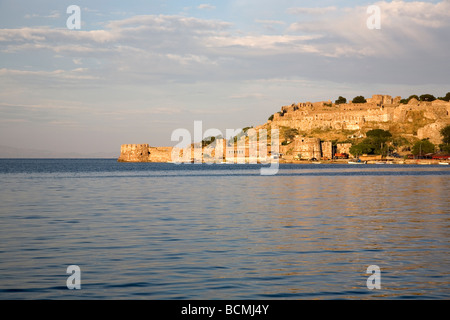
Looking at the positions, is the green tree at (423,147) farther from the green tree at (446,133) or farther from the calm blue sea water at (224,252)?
the calm blue sea water at (224,252)

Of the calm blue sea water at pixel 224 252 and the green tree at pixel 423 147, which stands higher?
the green tree at pixel 423 147

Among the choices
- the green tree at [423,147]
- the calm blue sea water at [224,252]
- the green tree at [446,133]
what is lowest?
the calm blue sea water at [224,252]

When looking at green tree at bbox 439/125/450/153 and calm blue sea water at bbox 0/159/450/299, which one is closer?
calm blue sea water at bbox 0/159/450/299

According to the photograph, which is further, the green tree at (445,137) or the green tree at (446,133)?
the green tree at (446,133)

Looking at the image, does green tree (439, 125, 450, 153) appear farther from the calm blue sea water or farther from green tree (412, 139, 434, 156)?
the calm blue sea water

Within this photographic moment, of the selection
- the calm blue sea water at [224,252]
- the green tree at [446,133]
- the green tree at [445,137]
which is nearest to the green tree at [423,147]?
the green tree at [445,137]

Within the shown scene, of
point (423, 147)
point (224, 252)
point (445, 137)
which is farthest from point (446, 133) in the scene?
point (224, 252)

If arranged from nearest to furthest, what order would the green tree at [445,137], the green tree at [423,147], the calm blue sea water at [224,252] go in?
the calm blue sea water at [224,252] → the green tree at [423,147] → the green tree at [445,137]

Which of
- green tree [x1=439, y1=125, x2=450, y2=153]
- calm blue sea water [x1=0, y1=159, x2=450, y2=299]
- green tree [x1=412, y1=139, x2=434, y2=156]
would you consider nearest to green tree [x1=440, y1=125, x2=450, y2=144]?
green tree [x1=439, y1=125, x2=450, y2=153]

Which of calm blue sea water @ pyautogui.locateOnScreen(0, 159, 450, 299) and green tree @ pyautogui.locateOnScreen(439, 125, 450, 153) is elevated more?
green tree @ pyautogui.locateOnScreen(439, 125, 450, 153)

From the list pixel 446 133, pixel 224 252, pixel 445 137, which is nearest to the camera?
pixel 224 252

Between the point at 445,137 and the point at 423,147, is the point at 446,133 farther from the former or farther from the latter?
the point at 423,147
